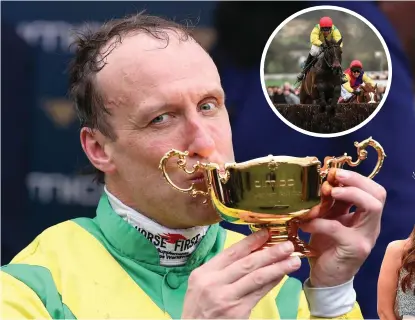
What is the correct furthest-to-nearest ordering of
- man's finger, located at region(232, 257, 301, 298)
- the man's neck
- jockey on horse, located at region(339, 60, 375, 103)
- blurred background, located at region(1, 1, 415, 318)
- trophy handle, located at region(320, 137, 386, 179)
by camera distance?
blurred background, located at region(1, 1, 415, 318)
jockey on horse, located at region(339, 60, 375, 103)
the man's neck
trophy handle, located at region(320, 137, 386, 179)
man's finger, located at region(232, 257, 301, 298)

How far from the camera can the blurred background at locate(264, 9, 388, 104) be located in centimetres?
247

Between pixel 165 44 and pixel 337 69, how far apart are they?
664 mm

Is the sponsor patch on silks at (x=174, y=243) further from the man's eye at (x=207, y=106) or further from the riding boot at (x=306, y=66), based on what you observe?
the riding boot at (x=306, y=66)

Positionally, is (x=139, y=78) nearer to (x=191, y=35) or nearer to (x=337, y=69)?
(x=191, y=35)

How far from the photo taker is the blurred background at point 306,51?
2475 mm

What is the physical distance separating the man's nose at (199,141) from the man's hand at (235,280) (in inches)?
9.2

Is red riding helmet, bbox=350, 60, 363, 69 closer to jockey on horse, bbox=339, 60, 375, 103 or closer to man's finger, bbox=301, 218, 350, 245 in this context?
jockey on horse, bbox=339, 60, 375, 103

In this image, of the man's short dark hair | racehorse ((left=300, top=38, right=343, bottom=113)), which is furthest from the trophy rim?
racehorse ((left=300, top=38, right=343, bottom=113))

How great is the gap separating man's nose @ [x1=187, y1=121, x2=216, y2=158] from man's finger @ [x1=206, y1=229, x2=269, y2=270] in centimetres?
21

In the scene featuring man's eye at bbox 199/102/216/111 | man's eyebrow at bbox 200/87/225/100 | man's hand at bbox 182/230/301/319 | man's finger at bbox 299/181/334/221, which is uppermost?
man's eyebrow at bbox 200/87/225/100

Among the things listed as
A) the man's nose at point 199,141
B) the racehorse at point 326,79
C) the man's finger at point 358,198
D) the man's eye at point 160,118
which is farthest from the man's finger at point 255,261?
the racehorse at point 326,79

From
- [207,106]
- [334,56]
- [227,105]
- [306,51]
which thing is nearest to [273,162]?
[207,106]

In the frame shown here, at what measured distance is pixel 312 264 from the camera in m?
1.54

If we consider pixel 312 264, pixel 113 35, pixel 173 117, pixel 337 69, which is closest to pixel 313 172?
pixel 312 264
